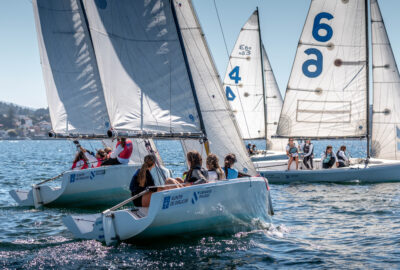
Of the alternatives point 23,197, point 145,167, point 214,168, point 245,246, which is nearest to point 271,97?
point 23,197

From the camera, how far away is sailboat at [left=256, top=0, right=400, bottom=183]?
23906 mm

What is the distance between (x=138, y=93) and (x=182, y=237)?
152 inches

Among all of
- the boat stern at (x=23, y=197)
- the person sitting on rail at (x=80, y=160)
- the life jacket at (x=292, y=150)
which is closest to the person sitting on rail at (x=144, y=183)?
the boat stern at (x=23, y=197)

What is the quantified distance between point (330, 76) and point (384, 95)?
243 cm

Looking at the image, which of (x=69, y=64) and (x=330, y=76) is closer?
(x=69, y=64)

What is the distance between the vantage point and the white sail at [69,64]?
19.4 m

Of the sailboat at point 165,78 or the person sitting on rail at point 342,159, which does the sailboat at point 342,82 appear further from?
the sailboat at point 165,78

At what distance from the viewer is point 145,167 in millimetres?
11195

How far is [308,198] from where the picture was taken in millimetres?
18188

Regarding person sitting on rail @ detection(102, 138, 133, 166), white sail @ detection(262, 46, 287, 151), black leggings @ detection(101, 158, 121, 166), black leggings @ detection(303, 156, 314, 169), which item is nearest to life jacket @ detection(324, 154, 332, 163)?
black leggings @ detection(303, 156, 314, 169)

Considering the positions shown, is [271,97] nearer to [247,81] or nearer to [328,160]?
[247,81]

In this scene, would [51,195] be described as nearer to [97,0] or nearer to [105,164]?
[105,164]

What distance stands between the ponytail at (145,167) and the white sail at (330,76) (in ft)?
47.4

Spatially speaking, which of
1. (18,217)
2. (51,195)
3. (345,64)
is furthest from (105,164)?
(345,64)
